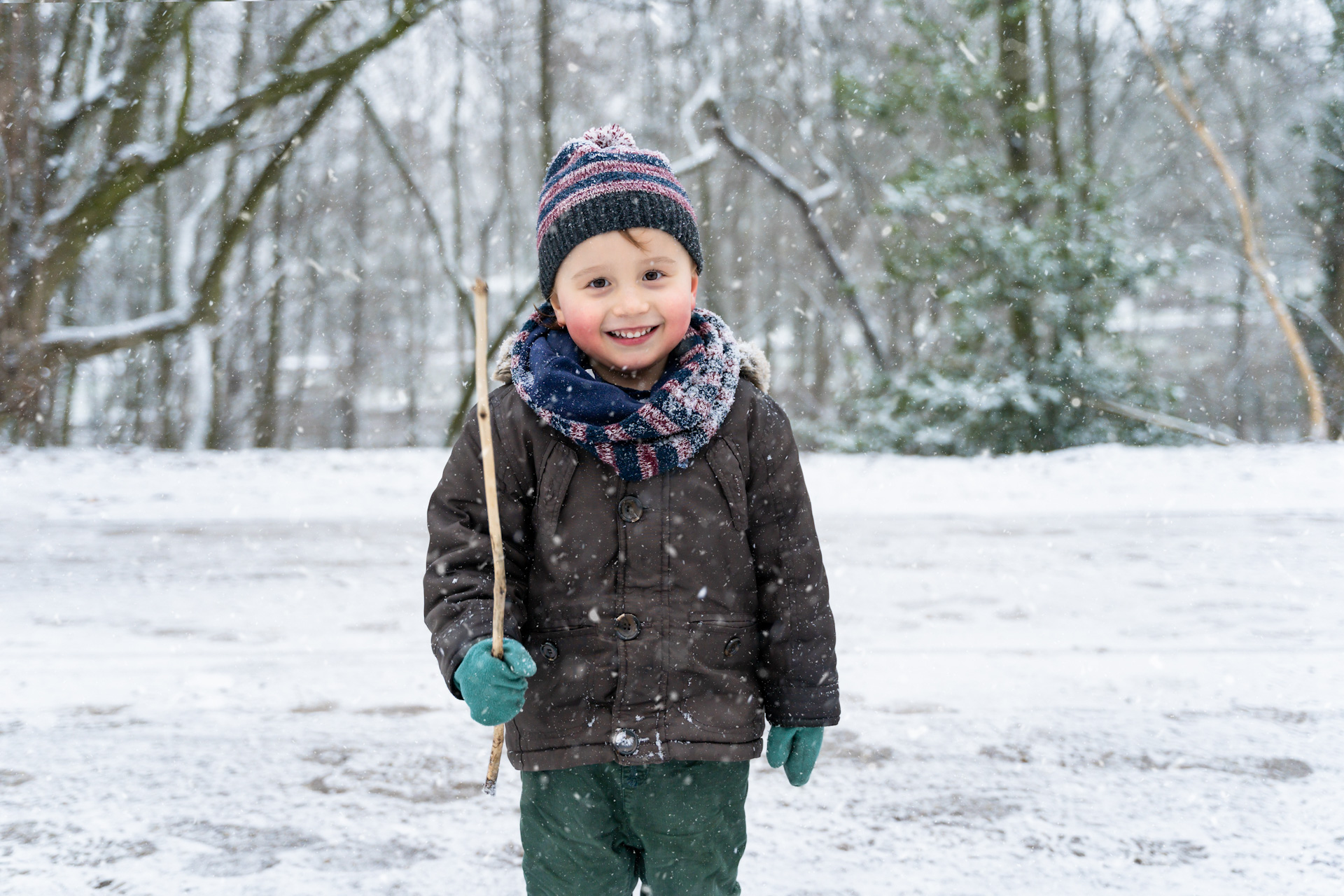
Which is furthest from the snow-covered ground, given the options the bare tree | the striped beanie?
the bare tree

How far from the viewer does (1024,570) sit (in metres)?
4.95

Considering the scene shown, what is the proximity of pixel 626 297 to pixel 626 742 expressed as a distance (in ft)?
2.35

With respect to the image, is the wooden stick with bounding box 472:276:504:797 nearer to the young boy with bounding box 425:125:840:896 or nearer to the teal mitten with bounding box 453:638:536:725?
the teal mitten with bounding box 453:638:536:725

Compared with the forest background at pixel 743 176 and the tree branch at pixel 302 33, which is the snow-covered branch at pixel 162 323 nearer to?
the forest background at pixel 743 176

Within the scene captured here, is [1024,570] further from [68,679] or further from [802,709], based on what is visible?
[68,679]

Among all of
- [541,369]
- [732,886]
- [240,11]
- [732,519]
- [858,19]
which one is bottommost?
[732,886]

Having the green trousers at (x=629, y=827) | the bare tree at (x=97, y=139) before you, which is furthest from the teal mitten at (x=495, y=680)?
the bare tree at (x=97, y=139)

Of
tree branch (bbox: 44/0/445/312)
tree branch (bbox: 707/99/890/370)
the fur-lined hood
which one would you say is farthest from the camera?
tree branch (bbox: 707/99/890/370)

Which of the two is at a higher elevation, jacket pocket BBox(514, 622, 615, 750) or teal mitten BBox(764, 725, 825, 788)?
jacket pocket BBox(514, 622, 615, 750)

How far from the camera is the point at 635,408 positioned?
1571 mm

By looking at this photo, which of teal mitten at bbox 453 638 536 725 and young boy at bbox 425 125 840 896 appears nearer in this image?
teal mitten at bbox 453 638 536 725

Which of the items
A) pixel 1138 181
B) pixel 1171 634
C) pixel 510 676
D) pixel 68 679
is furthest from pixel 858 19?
pixel 510 676

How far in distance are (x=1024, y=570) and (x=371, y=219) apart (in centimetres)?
1784

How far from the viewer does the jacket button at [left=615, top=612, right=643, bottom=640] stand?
1.59 meters
